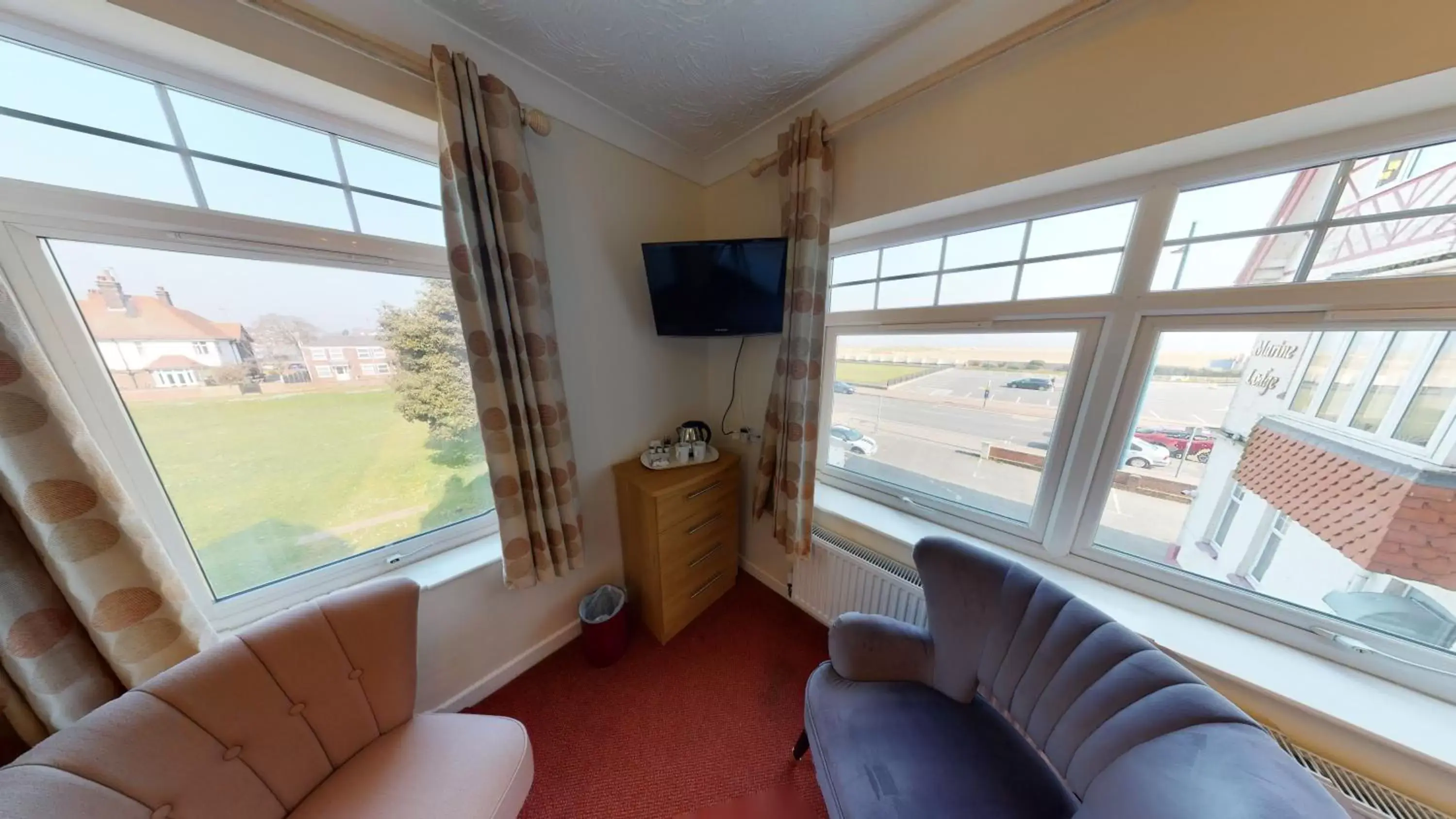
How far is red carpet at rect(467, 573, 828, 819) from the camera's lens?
1140mm

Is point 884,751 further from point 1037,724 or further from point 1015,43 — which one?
point 1015,43

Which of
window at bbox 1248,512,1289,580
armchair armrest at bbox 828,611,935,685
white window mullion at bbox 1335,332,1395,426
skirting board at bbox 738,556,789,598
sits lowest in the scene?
skirting board at bbox 738,556,789,598

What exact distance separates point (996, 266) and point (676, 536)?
5.24 ft

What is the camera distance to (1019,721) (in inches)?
36.3

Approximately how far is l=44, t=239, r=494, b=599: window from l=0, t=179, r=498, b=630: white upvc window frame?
0.05 feet

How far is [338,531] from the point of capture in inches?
47.2

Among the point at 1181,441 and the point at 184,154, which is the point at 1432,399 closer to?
the point at 1181,441

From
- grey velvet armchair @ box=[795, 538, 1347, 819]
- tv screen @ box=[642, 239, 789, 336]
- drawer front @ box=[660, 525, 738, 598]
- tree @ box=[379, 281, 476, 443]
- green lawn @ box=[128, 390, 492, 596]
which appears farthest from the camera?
drawer front @ box=[660, 525, 738, 598]

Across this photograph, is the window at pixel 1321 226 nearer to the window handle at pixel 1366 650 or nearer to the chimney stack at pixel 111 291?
the window handle at pixel 1366 650

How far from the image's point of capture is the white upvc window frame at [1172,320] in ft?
2.56

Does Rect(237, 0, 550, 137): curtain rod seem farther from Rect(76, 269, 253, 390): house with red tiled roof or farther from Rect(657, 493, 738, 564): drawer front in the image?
Rect(657, 493, 738, 564): drawer front

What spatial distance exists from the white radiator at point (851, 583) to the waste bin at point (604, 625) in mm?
794

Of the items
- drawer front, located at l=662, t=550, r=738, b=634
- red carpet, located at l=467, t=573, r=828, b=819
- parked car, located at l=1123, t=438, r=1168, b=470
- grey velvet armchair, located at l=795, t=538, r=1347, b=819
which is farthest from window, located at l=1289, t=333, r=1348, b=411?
drawer front, located at l=662, t=550, r=738, b=634

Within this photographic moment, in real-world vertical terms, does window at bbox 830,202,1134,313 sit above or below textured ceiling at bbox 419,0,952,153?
below
